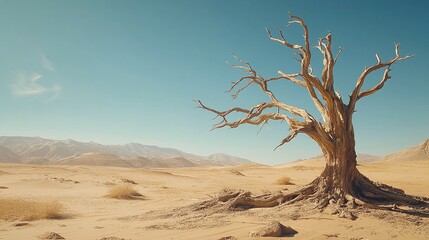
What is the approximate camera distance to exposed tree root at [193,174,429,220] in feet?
25.0

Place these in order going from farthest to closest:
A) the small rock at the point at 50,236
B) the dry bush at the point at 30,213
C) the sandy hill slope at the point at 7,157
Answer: the sandy hill slope at the point at 7,157
the dry bush at the point at 30,213
the small rock at the point at 50,236

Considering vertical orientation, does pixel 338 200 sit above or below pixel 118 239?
above

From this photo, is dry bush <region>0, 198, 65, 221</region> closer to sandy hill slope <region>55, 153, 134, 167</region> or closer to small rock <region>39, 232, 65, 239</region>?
small rock <region>39, 232, 65, 239</region>

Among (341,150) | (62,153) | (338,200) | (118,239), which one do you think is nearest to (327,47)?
(341,150)

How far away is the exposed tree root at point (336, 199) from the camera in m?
7.63

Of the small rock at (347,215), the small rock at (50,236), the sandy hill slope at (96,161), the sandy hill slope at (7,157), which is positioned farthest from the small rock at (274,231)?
the sandy hill slope at (7,157)

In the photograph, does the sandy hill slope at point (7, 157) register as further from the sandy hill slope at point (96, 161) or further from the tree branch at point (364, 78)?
the tree branch at point (364, 78)

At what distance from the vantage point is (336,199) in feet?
26.4

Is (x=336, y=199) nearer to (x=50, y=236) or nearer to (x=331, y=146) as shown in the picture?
(x=331, y=146)

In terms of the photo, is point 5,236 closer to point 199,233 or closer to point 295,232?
point 199,233

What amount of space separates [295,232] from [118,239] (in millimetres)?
3253

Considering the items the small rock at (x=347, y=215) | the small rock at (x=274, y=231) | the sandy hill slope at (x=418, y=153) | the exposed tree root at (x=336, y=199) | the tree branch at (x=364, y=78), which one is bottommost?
the small rock at (x=274, y=231)

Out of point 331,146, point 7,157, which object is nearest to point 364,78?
point 331,146

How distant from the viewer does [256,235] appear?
5883 mm
